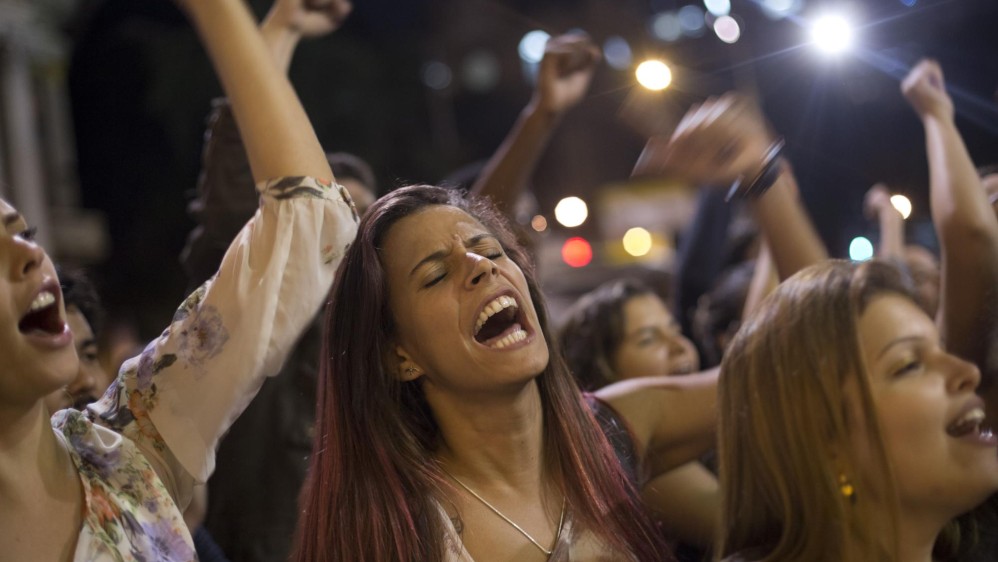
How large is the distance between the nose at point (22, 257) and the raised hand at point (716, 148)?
4.35 ft

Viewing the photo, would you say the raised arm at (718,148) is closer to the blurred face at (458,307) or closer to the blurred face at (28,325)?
the blurred face at (458,307)

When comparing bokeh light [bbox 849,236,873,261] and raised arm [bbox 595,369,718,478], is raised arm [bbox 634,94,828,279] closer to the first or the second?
raised arm [bbox 595,369,718,478]

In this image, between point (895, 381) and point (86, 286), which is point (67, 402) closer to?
point (86, 286)

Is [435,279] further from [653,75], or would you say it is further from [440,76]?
[440,76]

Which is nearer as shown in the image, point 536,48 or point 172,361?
point 172,361

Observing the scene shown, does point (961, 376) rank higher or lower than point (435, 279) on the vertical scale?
higher

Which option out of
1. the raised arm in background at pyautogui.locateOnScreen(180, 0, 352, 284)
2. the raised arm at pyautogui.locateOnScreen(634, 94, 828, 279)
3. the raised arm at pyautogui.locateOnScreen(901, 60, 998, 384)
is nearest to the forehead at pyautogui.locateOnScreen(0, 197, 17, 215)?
the raised arm in background at pyautogui.locateOnScreen(180, 0, 352, 284)

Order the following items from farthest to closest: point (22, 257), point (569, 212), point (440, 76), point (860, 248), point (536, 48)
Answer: point (440, 76), point (536, 48), point (569, 212), point (860, 248), point (22, 257)

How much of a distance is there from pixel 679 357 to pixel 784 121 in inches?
46.3

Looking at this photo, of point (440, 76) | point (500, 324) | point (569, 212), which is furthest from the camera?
point (440, 76)

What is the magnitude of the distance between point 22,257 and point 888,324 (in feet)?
5.32

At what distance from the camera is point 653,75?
3094mm

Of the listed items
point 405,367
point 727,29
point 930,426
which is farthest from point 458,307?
point 727,29

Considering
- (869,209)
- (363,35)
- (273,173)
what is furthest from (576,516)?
(363,35)
